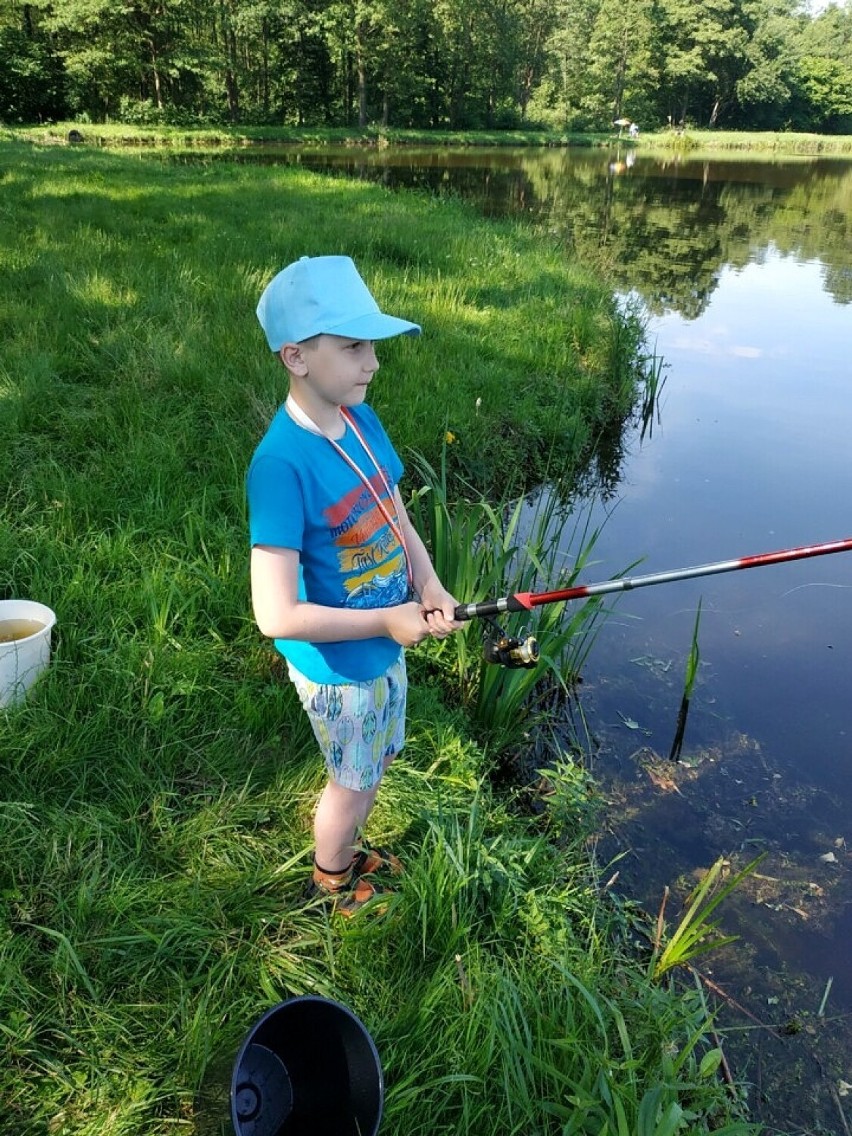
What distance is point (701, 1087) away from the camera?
5.57 feet

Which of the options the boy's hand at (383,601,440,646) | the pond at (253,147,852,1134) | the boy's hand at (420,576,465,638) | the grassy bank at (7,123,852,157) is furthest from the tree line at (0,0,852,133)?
the boy's hand at (383,601,440,646)

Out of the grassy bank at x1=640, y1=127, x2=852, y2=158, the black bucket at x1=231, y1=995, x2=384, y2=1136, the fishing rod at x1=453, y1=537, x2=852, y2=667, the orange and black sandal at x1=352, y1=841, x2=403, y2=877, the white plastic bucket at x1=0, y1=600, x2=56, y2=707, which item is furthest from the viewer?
the grassy bank at x1=640, y1=127, x2=852, y2=158

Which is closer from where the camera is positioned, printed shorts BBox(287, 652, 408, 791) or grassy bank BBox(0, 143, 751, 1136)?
grassy bank BBox(0, 143, 751, 1136)

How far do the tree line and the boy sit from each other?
37.6m

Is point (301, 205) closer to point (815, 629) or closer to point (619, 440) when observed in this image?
point (619, 440)

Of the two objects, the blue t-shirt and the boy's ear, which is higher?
the boy's ear

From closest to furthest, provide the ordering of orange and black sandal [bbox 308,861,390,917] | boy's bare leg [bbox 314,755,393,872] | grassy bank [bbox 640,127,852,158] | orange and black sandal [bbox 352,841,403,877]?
boy's bare leg [bbox 314,755,393,872], orange and black sandal [bbox 308,861,390,917], orange and black sandal [bbox 352,841,403,877], grassy bank [bbox 640,127,852,158]

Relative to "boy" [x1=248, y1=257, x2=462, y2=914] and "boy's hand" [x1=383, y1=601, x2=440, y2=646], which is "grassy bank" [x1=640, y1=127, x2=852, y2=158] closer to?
"boy" [x1=248, y1=257, x2=462, y2=914]

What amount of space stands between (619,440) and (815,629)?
9.08 feet

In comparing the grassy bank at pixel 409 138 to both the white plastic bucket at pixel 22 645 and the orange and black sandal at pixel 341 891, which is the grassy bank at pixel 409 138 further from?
the orange and black sandal at pixel 341 891

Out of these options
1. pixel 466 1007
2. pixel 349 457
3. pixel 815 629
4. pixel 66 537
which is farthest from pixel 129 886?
pixel 815 629

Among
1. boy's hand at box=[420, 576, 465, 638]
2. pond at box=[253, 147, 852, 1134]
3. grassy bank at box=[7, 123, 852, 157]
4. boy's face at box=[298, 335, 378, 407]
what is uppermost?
grassy bank at box=[7, 123, 852, 157]

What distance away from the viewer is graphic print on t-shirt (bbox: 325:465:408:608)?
1.65 m

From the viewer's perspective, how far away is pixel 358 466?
5.52 feet
